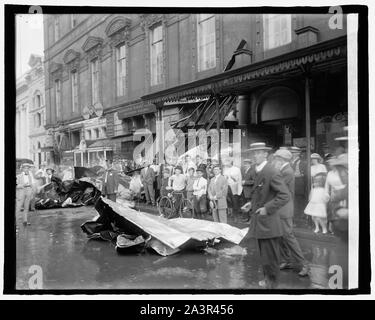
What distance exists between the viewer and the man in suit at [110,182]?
5660 millimetres

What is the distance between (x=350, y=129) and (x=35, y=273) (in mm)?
5139

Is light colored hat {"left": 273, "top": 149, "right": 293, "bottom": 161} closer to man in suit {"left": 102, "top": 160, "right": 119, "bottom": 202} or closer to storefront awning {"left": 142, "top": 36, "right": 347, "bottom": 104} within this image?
storefront awning {"left": 142, "top": 36, "right": 347, "bottom": 104}

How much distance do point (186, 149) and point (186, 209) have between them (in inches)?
40.5

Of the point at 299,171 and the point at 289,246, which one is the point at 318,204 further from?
the point at 289,246

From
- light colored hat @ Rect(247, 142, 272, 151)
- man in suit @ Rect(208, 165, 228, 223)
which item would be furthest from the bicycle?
light colored hat @ Rect(247, 142, 272, 151)

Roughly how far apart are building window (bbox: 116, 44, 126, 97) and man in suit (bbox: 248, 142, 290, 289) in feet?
10.1

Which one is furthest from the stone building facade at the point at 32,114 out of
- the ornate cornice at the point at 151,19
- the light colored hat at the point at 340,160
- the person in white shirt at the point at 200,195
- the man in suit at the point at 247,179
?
the light colored hat at the point at 340,160

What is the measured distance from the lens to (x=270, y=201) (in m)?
4.09

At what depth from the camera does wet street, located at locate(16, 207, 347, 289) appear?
457 centimetres

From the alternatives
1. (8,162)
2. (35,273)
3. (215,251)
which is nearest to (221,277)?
(215,251)

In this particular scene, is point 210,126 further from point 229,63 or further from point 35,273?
point 35,273

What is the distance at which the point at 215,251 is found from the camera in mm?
5047

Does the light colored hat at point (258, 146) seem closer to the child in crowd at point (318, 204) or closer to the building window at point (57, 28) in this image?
the child in crowd at point (318, 204)

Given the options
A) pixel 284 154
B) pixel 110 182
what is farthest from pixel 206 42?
pixel 110 182
